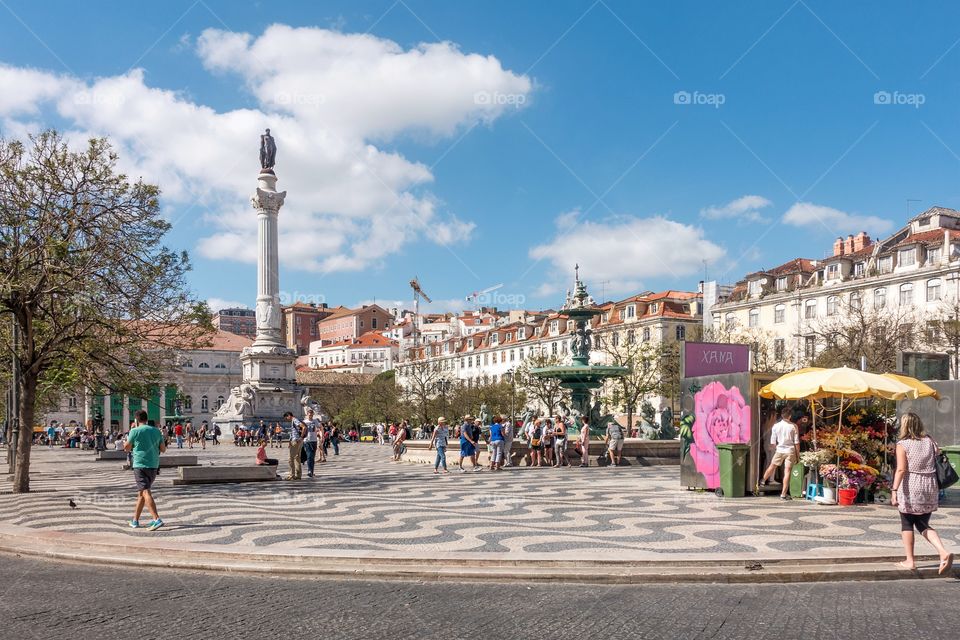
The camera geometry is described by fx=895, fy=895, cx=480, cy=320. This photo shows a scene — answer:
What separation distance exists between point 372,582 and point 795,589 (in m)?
4.11

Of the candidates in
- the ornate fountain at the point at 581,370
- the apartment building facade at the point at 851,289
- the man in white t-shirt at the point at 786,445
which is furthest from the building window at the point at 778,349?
the man in white t-shirt at the point at 786,445

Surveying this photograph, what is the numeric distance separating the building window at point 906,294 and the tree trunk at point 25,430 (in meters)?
53.1

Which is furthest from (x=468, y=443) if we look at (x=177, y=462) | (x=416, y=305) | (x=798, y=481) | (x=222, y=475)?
(x=416, y=305)

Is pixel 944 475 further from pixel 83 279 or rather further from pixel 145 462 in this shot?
pixel 83 279

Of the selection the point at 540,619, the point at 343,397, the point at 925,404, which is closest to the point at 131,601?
the point at 540,619

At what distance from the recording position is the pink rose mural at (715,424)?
1609 centimetres

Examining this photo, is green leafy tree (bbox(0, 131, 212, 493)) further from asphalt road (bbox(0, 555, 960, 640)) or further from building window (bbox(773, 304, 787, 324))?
building window (bbox(773, 304, 787, 324))

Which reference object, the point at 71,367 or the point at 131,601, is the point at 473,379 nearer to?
the point at 71,367

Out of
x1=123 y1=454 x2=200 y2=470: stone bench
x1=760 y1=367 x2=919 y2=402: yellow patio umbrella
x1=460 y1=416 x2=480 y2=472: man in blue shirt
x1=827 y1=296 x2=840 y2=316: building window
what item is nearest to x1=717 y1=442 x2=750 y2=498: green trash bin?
x1=760 y1=367 x2=919 y2=402: yellow patio umbrella

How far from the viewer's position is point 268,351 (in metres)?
61.6

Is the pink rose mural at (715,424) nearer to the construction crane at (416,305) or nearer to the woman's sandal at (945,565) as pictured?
the woman's sandal at (945,565)

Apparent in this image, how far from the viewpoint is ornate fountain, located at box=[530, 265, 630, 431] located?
101ft

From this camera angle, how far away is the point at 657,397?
7556cm

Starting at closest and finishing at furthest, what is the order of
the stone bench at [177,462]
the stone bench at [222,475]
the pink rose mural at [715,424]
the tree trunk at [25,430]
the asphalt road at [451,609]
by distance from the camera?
the asphalt road at [451,609] < the pink rose mural at [715,424] < the tree trunk at [25,430] < the stone bench at [222,475] < the stone bench at [177,462]
